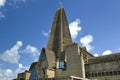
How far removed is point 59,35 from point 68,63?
10.00 meters

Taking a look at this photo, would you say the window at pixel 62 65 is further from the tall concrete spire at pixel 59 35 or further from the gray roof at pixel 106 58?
the gray roof at pixel 106 58

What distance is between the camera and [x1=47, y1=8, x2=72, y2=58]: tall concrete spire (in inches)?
1623

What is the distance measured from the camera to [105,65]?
31328mm

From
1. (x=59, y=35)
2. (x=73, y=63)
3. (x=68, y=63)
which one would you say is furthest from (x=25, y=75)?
(x=59, y=35)

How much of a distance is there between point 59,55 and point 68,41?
5.03 metres

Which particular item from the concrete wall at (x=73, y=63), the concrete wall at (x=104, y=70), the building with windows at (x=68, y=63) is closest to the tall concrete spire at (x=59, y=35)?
the building with windows at (x=68, y=63)

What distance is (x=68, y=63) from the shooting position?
3516cm

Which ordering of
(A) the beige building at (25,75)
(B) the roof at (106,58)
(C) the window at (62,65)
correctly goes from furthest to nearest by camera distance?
(A) the beige building at (25,75)
(C) the window at (62,65)
(B) the roof at (106,58)

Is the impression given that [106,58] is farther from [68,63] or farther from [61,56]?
[61,56]

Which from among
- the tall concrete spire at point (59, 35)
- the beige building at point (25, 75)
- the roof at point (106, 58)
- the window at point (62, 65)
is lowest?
the beige building at point (25, 75)

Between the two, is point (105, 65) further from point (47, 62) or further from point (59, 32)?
point (59, 32)

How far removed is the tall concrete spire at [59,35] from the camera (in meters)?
41.2

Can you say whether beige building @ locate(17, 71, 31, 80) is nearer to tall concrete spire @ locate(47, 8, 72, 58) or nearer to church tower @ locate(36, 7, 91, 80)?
church tower @ locate(36, 7, 91, 80)

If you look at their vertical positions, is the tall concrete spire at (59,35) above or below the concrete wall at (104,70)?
above
